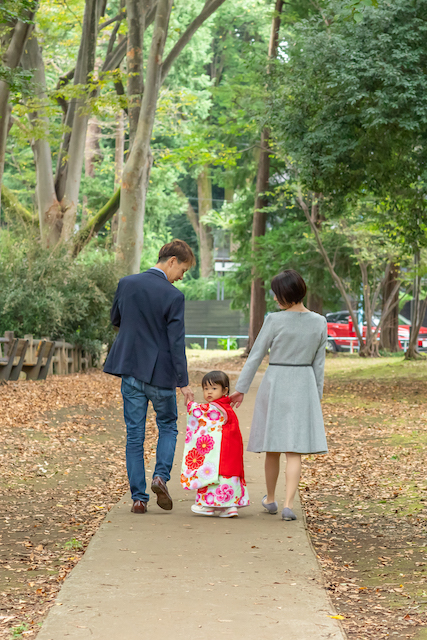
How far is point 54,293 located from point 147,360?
38.8 ft

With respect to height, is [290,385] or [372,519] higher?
[290,385]

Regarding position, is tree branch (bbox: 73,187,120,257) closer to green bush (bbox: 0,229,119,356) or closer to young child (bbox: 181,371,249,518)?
green bush (bbox: 0,229,119,356)

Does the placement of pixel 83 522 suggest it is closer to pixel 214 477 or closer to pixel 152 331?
pixel 214 477

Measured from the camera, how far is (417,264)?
72.7 feet

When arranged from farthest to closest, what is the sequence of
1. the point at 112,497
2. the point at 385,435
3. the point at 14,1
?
1. the point at 14,1
2. the point at 385,435
3. the point at 112,497

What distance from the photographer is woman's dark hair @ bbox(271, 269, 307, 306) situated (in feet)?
17.6

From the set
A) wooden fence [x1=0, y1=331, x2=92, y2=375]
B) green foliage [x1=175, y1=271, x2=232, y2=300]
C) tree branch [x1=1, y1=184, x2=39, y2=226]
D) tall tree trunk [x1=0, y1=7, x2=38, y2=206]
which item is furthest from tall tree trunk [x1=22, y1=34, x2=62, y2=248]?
green foliage [x1=175, y1=271, x2=232, y2=300]

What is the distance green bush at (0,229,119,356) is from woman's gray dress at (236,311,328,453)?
38.3 feet

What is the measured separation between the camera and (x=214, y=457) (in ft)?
17.4

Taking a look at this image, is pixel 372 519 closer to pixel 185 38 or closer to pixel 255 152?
pixel 185 38

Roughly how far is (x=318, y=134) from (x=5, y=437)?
778cm

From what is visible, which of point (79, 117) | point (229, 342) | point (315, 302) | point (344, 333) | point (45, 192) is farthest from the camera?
point (229, 342)

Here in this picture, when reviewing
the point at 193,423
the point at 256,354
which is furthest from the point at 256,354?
the point at 193,423

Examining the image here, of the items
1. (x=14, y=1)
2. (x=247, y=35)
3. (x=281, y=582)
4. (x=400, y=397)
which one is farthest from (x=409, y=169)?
(x=247, y=35)
